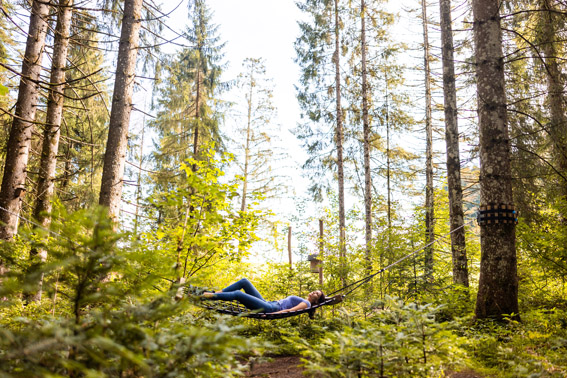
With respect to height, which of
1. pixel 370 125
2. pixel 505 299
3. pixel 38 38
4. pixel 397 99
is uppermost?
pixel 397 99

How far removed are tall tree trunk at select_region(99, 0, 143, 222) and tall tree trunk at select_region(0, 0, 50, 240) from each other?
127cm

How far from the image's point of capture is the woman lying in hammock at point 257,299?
4230 millimetres

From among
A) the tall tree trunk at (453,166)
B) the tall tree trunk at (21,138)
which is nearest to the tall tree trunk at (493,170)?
the tall tree trunk at (453,166)

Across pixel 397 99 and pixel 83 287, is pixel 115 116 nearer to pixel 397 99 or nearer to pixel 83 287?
pixel 83 287

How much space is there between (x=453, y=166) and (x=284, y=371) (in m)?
4.82

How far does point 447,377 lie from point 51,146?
670 centimetres

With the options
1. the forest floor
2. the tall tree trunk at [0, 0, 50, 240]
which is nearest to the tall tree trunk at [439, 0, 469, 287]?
the forest floor

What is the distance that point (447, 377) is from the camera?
2137 mm

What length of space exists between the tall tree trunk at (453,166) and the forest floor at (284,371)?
3.48 m

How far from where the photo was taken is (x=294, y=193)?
1455cm

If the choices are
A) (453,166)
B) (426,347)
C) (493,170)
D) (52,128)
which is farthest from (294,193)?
(426,347)

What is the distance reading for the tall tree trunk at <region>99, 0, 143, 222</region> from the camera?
170 inches

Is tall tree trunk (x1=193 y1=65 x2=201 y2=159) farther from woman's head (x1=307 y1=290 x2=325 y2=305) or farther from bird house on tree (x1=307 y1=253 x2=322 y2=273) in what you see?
woman's head (x1=307 y1=290 x2=325 y2=305)

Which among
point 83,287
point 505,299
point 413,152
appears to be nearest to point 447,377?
point 505,299
